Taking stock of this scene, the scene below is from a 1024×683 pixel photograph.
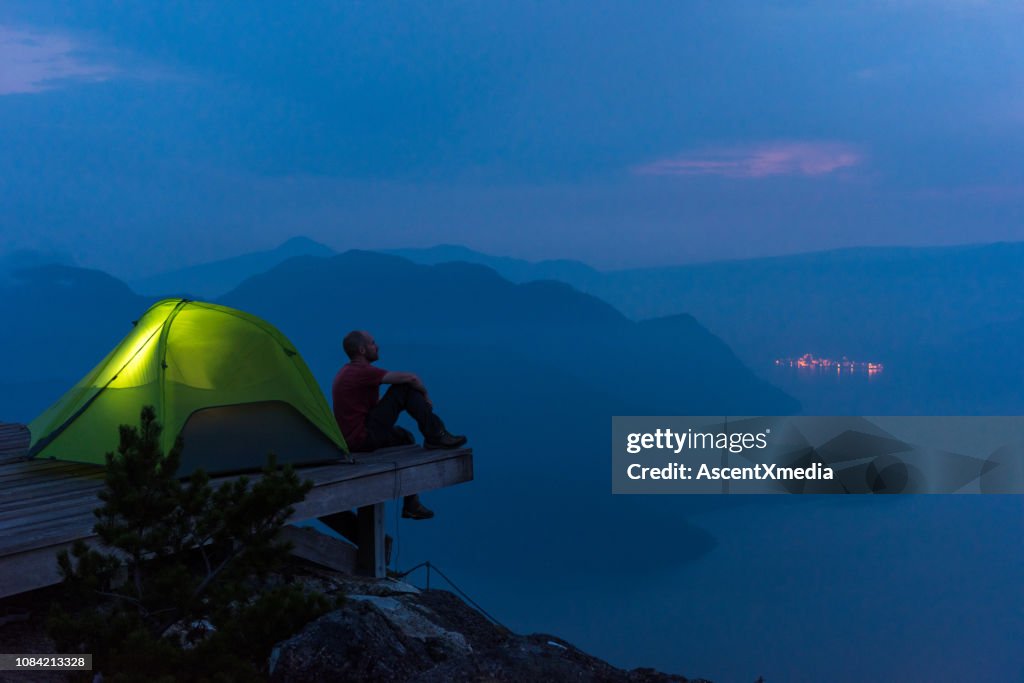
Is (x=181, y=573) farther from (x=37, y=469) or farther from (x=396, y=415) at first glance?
(x=396, y=415)

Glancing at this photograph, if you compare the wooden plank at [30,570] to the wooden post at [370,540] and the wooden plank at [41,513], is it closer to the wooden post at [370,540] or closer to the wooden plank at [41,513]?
the wooden plank at [41,513]

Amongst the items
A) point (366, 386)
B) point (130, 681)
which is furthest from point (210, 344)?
point (130, 681)

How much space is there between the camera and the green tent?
795cm

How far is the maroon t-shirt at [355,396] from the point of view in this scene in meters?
9.03

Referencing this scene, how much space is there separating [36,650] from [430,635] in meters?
2.47

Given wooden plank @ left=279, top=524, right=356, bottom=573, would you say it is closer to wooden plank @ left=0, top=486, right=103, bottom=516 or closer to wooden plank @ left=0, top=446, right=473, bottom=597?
wooden plank @ left=0, top=446, right=473, bottom=597

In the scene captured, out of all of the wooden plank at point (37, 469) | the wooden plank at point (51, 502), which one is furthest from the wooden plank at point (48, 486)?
the wooden plank at point (37, 469)

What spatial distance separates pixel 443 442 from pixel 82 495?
333 centimetres

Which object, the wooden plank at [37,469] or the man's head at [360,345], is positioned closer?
the wooden plank at [37,469]

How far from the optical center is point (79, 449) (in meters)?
8.52

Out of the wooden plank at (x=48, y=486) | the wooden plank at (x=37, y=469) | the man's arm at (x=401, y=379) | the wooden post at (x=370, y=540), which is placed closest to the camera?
the wooden plank at (x=48, y=486)

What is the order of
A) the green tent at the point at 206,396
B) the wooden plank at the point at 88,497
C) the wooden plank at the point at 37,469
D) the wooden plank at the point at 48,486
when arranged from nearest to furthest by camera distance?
the wooden plank at the point at 88,497
the wooden plank at the point at 48,486
the green tent at the point at 206,396
the wooden plank at the point at 37,469

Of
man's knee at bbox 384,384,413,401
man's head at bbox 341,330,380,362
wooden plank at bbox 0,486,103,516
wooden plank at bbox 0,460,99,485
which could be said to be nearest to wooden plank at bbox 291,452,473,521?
man's knee at bbox 384,384,413,401

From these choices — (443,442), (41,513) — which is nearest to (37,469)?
(41,513)
